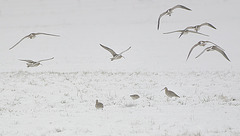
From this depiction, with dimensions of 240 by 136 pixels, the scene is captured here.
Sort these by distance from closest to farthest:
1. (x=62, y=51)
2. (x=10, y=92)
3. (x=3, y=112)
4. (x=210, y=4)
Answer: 1. (x=3, y=112)
2. (x=10, y=92)
3. (x=62, y=51)
4. (x=210, y=4)

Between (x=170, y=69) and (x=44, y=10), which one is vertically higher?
(x=44, y=10)

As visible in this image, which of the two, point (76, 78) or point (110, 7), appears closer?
point (76, 78)

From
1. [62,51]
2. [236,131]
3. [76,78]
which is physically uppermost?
[62,51]

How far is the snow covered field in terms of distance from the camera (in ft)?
27.6

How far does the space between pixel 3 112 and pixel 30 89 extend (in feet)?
10.4

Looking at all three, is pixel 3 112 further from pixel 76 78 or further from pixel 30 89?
pixel 76 78

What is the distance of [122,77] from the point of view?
1552 cm

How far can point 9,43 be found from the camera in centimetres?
3028

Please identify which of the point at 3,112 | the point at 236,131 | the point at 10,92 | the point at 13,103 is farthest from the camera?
the point at 10,92

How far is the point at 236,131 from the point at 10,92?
753cm

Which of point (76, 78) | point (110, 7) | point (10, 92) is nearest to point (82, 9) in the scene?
point (110, 7)

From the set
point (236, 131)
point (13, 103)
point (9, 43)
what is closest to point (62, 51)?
point (9, 43)

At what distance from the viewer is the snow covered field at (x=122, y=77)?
331 inches

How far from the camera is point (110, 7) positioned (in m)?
39.2
